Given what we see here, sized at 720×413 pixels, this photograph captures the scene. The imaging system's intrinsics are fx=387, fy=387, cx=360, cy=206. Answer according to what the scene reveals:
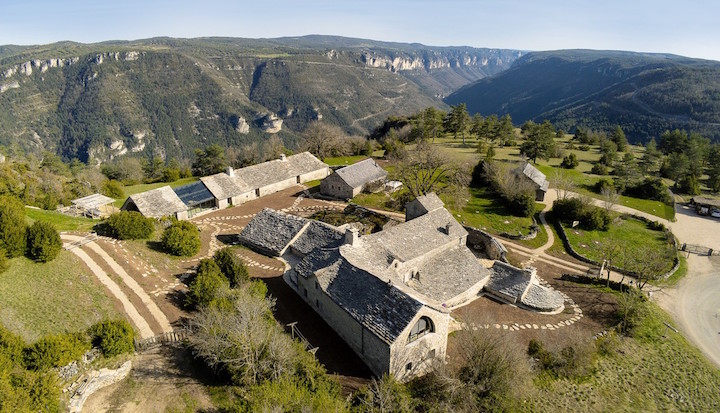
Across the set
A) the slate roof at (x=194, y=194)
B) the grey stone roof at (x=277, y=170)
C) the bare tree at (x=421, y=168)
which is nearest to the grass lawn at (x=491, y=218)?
the bare tree at (x=421, y=168)

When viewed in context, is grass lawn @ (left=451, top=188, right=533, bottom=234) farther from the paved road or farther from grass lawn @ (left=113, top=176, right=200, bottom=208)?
grass lawn @ (left=113, top=176, right=200, bottom=208)

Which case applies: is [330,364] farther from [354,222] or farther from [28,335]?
[354,222]

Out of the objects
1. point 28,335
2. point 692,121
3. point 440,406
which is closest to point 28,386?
point 28,335

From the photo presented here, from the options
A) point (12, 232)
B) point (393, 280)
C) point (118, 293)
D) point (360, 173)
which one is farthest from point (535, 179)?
point (12, 232)

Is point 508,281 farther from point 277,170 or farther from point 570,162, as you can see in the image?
point 570,162

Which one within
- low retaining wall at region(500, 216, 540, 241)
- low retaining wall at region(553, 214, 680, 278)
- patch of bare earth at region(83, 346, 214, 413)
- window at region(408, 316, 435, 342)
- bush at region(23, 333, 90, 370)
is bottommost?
low retaining wall at region(553, 214, 680, 278)

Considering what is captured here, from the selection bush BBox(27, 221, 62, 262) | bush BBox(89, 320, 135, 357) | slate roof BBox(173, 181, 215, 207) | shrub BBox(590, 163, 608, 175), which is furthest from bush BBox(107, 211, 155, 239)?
shrub BBox(590, 163, 608, 175)
